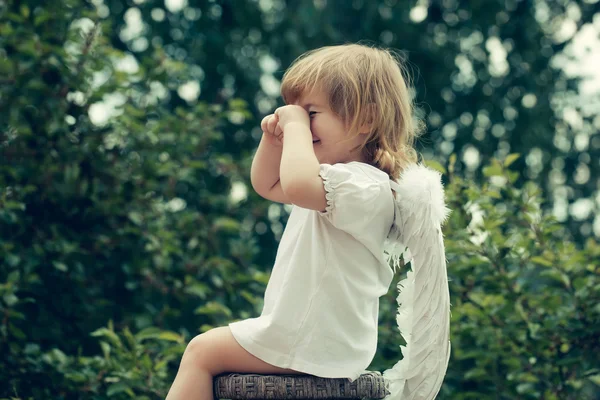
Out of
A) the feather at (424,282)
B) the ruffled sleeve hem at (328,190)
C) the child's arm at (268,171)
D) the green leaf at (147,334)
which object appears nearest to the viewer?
the ruffled sleeve hem at (328,190)

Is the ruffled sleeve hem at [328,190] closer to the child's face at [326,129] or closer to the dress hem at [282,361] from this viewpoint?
the child's face at [326,129]

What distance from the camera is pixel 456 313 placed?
2.72 metres

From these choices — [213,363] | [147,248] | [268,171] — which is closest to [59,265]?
[147,248]

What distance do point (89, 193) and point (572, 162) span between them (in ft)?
13.6

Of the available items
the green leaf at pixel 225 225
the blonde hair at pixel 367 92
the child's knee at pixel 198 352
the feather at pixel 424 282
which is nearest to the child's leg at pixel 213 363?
the child's knee at pixel 198 352

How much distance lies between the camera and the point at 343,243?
171 centimetres

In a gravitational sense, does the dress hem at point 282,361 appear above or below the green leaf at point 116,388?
above

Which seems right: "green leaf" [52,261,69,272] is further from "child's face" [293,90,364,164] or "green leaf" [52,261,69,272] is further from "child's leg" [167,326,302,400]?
"child's face" [293,90,364,164]

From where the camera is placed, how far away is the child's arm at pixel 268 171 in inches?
74.6

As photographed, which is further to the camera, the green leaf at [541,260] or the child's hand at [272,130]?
the green leaf at [541,260]

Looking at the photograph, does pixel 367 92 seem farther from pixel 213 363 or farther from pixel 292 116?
pixel 213 363

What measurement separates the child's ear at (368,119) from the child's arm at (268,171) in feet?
0.77

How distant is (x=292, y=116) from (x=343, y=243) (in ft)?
1.05

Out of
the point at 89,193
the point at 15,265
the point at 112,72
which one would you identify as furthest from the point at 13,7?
the point at 15,265
